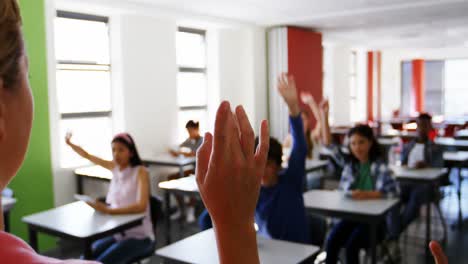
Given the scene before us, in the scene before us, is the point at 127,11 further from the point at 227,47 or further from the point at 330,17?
the point at 330,17

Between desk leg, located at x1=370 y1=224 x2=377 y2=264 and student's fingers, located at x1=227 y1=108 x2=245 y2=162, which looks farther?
desk leg, located at x1=370 y1=224 x2=377 y2=264

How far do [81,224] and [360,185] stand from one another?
193 cm

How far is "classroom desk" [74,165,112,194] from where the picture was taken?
368 centimetres

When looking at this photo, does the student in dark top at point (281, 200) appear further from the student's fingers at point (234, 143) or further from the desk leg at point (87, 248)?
the student's fingers at point (234, 143)

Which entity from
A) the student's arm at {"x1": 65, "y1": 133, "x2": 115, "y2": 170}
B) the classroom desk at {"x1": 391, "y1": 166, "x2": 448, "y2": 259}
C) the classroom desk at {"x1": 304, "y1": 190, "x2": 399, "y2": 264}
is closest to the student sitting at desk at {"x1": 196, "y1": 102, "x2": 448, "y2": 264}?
the classroom desk at {"x1": 304, "y1": 190, "x2": 399, "y2": 264}

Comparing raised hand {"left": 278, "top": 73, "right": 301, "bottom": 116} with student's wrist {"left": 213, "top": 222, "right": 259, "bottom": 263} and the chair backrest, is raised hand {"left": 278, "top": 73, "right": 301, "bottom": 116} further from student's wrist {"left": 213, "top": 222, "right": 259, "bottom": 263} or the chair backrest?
the chair backrest

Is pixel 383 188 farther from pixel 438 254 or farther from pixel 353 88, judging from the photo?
pixel 353 88

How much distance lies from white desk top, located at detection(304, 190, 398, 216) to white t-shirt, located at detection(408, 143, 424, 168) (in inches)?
57.5

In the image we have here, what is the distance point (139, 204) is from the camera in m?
2.80

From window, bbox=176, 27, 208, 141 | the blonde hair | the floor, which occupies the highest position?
window, bbox=176, 27, 208, 141

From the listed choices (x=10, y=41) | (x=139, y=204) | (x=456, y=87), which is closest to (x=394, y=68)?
(x=456, y=87)

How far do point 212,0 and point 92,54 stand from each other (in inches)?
74.5

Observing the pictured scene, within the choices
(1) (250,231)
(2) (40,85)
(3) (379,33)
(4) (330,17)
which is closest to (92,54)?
(2) (40,85)

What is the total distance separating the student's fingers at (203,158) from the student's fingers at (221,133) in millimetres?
20
